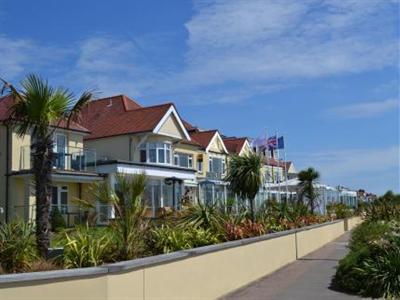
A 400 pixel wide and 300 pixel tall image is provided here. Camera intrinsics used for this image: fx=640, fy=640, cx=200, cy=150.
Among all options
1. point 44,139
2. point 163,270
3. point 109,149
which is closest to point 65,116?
point 44,139

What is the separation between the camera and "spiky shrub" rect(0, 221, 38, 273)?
29.3 feet

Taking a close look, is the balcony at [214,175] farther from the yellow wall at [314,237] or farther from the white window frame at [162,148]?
the yellow wall at [314,237]

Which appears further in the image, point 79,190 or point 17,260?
point 79,190

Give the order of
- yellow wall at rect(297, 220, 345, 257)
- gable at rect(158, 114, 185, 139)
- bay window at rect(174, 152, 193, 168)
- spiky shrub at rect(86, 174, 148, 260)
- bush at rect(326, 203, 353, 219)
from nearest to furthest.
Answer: spiky shrub at rect(86, 174, 148, 260) < yellow wall at rect(297, 220, 345, 257) < bush at rect(326, 203, 353, 219) < gable at rect(158, 114, 185, 139) < bay window at rect(174, 152, 193, 168)

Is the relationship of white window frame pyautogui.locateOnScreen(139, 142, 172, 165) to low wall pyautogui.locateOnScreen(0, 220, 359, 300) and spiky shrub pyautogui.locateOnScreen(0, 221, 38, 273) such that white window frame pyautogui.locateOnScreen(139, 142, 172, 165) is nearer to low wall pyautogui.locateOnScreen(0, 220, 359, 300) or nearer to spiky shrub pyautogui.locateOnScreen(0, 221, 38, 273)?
low wall pyautogui.locateOnScreen(0, 220, 359, 300)

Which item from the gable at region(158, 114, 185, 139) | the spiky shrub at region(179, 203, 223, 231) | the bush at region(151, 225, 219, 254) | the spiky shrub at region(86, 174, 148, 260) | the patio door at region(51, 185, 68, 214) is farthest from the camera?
the gable at region(158, 114, 185, 139)

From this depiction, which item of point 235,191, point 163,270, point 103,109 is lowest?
point 163,270

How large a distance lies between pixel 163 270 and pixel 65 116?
10.7 ft

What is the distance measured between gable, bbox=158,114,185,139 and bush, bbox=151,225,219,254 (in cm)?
3275

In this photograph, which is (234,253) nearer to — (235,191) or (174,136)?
(235,191)

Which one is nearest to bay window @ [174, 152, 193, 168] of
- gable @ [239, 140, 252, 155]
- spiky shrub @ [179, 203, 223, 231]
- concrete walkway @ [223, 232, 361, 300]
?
gable @ [239, 140, 252, 155]

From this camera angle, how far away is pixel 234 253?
41.5 ft

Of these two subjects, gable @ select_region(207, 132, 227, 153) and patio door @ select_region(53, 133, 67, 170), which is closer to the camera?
patio door @ select_region(53, 133, 67, 170)

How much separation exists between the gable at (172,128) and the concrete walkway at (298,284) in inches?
1112
